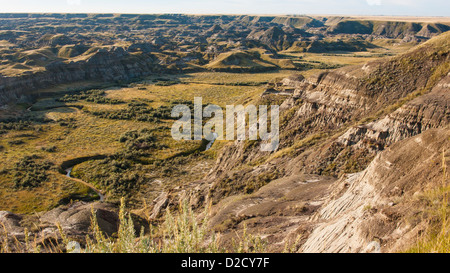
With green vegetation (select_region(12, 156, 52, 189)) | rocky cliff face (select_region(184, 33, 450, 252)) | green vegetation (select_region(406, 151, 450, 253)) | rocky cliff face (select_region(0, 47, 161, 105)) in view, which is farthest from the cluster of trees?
green vegetation (select_region(406, 151, 450, 253))

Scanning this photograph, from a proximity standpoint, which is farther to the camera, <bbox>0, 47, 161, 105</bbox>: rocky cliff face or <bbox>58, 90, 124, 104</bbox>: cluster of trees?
<bbox>58, 90, 124, 104</bbox>: cluster of trees

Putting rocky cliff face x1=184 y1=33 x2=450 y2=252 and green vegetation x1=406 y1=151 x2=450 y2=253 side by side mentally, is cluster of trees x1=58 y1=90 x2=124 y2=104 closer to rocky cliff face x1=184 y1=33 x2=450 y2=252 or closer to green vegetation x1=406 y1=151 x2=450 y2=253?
rocky cliff face x1=184 y1=33 x2=450 y2=252

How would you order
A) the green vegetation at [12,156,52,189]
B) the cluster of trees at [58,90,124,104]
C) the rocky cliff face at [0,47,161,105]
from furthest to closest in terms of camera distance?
the cluster of trees at [58,90,124,104] → the rocky cliff face at [0,47,161,105] → the green vegetation at [12,156,52,189]

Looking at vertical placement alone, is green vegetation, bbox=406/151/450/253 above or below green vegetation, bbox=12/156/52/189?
above

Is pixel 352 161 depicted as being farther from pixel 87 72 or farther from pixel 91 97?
pixel 87 72

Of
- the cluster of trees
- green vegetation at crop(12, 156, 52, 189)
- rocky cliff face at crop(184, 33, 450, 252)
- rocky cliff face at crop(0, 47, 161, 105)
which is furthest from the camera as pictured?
the cluster of trees

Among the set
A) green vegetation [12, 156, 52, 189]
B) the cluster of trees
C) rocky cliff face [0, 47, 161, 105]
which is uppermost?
rocky cliff face [0, 47, 161, 105]

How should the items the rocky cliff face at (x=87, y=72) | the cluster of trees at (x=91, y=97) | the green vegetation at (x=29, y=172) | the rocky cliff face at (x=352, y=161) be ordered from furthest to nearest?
the cluster of trees at (x=91, y=97)
the rocky cliff face at (x=87, y=72)
the green vegetation at (x=29, y=172)
the rocky cliff face at (x=352, y=161)

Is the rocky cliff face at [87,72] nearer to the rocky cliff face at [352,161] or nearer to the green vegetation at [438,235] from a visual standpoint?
the rocky cliff face at [352,161]

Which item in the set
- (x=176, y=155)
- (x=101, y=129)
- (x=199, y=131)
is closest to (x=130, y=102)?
(x=101, y=129)

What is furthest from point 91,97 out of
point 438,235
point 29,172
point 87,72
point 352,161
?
point 438,235

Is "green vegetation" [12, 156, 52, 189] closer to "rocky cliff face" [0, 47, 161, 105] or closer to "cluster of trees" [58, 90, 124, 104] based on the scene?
"cluster of trees" [58, 90, 124, 104]

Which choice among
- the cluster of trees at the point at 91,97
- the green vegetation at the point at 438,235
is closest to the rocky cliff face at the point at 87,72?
the cluster of trees at the point at 91,97

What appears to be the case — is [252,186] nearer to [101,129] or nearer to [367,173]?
[367,173]
